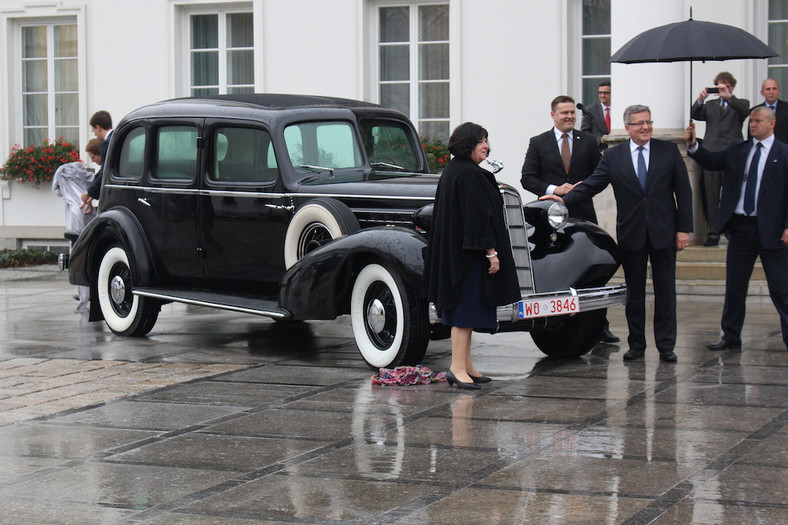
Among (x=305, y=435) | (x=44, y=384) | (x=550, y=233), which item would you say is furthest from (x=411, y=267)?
(x=44, y=384)

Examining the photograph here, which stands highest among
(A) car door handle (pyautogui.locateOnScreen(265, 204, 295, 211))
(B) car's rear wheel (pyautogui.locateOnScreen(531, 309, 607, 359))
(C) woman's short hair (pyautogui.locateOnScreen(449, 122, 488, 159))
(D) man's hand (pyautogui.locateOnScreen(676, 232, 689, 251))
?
(C) woman's short hair (pyautogui.locateOnScreen(449, 122, 488, 159))

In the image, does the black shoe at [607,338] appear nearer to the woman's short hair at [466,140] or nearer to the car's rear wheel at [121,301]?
the woman's short hair at [466,140]

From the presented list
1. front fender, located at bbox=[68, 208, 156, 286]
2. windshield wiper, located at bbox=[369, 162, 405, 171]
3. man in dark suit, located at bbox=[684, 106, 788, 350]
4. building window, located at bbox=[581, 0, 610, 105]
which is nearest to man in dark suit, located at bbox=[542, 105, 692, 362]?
man in dark suit, located at bbox=[684, 106, 788, 350]

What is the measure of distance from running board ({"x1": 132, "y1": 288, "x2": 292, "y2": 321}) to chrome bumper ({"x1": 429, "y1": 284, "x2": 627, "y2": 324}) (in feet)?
4.69

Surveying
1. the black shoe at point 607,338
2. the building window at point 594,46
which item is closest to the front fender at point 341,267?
the black shoe at point 607,338

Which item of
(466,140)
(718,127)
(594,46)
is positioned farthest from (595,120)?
(466,140)

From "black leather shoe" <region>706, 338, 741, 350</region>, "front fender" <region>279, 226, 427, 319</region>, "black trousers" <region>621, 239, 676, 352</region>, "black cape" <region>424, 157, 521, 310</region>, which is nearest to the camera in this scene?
"black cape" <region>424, 157, 521, 310</region>

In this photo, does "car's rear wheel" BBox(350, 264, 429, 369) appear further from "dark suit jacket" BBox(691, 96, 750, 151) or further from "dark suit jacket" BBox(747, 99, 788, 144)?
"dark suit jacket" BBox(747, 99, 788, 144)

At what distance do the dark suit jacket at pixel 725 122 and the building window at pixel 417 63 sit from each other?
4.10 metres

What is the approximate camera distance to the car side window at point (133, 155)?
10.5m

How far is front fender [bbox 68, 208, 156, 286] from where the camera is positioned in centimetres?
1004

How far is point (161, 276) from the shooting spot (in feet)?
33.1

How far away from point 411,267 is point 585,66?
8303 millimetres

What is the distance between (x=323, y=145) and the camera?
9609mm
